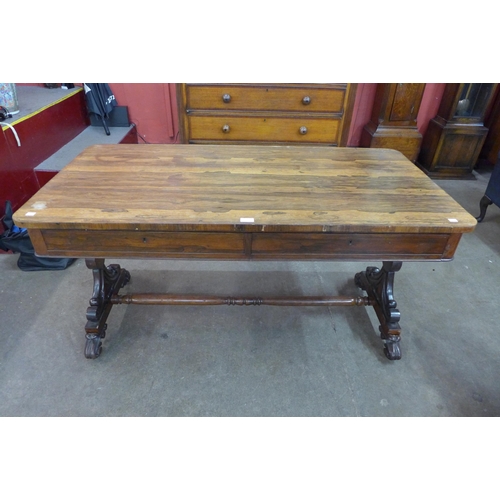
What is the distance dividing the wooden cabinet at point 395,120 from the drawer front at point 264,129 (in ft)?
2.60

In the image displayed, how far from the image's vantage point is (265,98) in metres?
2.79

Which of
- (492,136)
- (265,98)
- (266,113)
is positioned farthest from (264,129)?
(492,136)

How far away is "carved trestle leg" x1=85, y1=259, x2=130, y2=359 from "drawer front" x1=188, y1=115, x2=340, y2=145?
1.53 m

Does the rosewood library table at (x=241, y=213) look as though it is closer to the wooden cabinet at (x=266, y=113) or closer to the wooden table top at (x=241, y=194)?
the wooden table top at (x=241, y=194)

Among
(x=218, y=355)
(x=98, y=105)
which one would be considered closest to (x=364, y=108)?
(x=98, y=105)

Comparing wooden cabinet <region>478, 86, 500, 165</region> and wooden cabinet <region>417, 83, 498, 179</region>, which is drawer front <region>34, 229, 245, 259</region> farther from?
wooden cabinet <region>478, 86, 500, 165</region>

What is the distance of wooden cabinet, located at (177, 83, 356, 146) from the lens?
9.02 feet

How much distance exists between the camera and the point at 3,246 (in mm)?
2299

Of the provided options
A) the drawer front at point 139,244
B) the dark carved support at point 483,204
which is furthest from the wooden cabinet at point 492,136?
the drawer front at point 139,244

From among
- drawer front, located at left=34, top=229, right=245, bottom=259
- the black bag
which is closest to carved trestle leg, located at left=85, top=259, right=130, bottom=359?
drawer front, located at left=34, top=229, right=245, bottom=259

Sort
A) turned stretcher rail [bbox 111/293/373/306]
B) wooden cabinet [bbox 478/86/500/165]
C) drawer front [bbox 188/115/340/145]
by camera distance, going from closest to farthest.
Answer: turned stretcher rail [bbox 111/293/373/306] < drawer front [bbox 188/115/340/145] < wooden cabinet [bbox 478/86/500/165]

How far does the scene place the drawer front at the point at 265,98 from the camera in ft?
9.00

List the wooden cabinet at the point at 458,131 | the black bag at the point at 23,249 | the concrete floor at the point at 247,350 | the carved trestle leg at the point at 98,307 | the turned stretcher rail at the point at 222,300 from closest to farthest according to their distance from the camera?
the concrete floor at the point at 247,350
the carved trestle leg at the point at 98,307
the turned stretcher rail at the point at 222,300
the black bag at the point at 23,249
the wooden cabinet at the point at 458,131

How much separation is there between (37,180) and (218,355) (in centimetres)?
193
